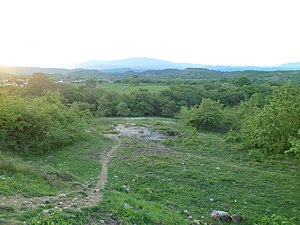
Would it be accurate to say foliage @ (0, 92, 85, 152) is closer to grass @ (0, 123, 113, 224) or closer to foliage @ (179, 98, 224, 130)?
grass @ (0, 123, 113, 224)

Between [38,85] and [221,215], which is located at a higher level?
[38,85]

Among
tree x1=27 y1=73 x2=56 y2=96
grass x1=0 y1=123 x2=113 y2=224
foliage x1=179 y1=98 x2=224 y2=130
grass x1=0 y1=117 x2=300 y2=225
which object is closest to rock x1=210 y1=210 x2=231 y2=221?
grass x1=0 y1=117 x2=300 y2=225

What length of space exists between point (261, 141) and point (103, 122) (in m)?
25.7

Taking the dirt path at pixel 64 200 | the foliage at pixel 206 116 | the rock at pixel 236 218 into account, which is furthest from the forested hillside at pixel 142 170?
the foliage at pixel 206 116

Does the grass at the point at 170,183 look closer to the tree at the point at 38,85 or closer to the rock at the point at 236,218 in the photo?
the rock at the point at 236,218

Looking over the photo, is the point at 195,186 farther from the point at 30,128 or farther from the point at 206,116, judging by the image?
the point at 206,116

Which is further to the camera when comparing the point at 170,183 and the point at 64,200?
the point at 170,183

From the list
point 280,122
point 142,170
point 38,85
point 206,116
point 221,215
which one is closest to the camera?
point 221,215

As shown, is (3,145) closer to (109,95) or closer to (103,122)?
(103,122)

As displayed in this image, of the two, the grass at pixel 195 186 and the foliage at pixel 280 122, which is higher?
the foliage at pixel 280 122

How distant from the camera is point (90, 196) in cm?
969

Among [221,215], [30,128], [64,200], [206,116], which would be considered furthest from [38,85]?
[221,215]

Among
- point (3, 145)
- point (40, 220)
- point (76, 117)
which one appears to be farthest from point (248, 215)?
point (76, 117)

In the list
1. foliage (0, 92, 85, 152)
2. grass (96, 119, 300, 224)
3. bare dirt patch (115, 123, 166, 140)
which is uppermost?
foliage (0, 92, 85, 152)
